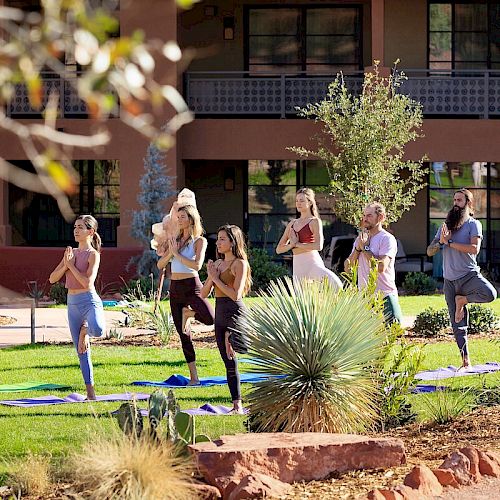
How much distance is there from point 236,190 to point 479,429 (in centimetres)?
1713

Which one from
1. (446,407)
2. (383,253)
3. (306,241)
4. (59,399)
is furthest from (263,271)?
(446,407)

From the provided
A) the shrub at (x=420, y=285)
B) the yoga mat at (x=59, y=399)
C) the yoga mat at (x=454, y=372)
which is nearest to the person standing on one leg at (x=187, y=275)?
the yoga mat at (x=59, y=399)

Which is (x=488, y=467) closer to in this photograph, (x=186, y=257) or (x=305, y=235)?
(x=186, y=257)

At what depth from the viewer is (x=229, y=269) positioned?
9.88 metres

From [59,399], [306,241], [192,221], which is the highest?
[192,221]

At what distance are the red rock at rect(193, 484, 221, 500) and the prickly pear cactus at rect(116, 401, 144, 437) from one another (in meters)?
0.62

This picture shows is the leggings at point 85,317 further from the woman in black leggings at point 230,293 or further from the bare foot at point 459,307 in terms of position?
the bare foot at point 459,307

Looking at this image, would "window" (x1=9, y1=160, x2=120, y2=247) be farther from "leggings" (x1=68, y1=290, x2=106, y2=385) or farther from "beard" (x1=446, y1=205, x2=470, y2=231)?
"leggings" (x1=68, y1=290, x2=106, y2=385)

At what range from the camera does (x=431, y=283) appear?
837 inches

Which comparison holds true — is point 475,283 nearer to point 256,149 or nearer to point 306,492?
point 306,492

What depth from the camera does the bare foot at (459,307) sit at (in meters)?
11.9

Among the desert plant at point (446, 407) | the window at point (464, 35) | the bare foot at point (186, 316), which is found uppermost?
the window at point (464, 35)

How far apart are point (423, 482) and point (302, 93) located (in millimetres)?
17279

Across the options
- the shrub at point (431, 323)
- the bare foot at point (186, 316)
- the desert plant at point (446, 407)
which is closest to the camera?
the desert plant at point (446, 407)
